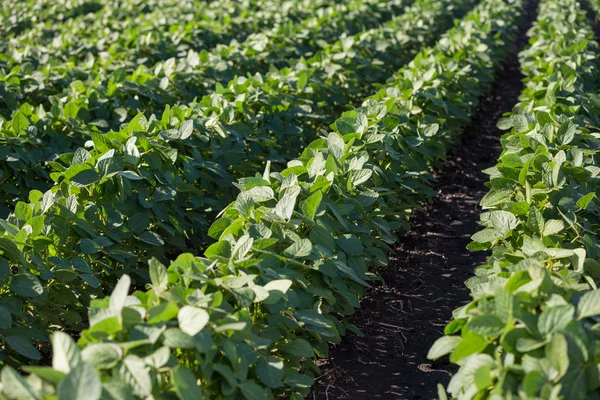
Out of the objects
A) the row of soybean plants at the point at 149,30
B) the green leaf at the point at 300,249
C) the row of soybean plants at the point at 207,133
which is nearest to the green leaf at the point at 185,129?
the row of soybean plants at the point at 207,133

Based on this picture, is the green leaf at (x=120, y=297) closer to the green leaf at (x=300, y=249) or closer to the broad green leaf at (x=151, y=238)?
the green leaf at (x=300, y=249)

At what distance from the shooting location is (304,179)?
116 inches

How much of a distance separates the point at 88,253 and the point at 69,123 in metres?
1.68

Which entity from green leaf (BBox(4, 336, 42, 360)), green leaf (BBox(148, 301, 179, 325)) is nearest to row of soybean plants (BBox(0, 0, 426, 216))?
green leaf (BBox(4, 336, 42, 360))

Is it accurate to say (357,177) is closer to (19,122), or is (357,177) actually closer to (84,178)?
(84,178)

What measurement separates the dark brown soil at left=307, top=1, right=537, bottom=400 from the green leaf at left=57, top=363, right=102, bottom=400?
4.86ft

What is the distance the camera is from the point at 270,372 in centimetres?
198

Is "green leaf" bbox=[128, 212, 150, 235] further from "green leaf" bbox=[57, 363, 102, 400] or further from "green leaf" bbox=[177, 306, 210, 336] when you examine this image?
"green leaf" bbox=[57, 363, 102, 400]

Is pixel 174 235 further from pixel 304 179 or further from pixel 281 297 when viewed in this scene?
pixel 281 297

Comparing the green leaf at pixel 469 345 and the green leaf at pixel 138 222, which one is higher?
the green leaf at pixel 469 345

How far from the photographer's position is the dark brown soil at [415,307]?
9.62ft

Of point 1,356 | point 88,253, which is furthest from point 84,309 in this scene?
point 1,356

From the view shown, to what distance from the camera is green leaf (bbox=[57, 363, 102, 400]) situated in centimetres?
144

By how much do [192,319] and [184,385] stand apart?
198 mm
